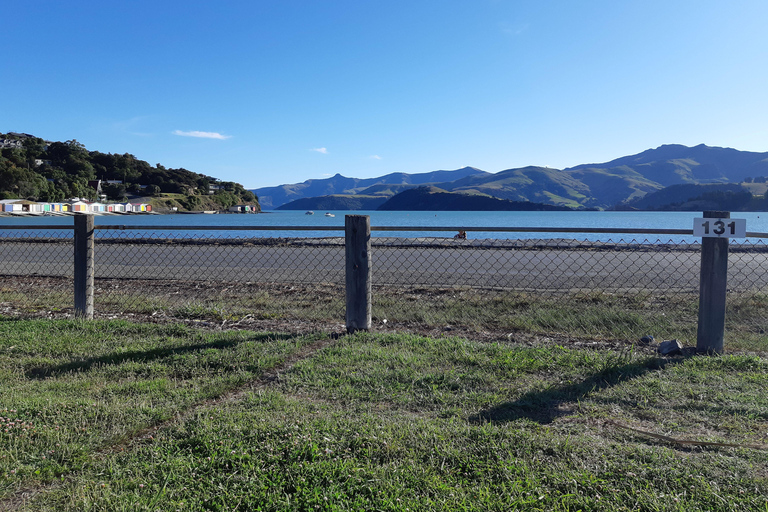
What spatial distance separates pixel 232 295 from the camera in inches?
337

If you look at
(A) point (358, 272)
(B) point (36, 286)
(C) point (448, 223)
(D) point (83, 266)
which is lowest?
(B) point (36, 286)

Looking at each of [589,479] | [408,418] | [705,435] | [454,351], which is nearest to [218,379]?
[408,418]

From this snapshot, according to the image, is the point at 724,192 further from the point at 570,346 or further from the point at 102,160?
A: the point at 102,160

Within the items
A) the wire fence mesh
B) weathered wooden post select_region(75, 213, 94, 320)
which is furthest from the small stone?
the wire fence mesh

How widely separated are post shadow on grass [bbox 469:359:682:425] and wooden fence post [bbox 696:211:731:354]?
2.19 feet

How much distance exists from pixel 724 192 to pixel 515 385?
687 ft

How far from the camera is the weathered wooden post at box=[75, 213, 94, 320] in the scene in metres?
6.47

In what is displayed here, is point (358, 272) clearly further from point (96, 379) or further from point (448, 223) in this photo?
point (448, 223)

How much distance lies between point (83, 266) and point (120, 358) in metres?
2.60

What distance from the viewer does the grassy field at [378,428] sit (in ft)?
7.57

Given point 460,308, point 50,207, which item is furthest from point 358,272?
point 50,207

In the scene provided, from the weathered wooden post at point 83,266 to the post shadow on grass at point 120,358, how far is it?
229 cm

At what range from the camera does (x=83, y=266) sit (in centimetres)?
649

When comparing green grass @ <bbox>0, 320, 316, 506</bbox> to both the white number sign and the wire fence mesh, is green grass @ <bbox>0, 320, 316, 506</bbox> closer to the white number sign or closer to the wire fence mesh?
the wire fence mesh
